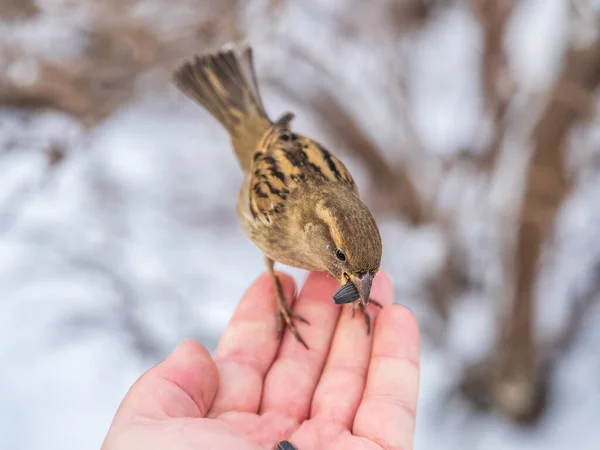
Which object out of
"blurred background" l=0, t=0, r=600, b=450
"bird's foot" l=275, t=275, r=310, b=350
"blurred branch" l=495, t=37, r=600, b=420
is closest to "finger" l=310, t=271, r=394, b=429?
"bird's foot" l=275, t=275, r=310, b=350

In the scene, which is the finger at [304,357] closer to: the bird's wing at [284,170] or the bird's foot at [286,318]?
the bird's foot at [286,318]

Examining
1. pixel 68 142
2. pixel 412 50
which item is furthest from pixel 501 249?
pixel 68 142

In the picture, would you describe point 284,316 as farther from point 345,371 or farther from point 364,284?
point 364,284

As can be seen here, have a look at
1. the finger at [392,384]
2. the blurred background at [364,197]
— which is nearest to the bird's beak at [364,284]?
the finger at [392,384]

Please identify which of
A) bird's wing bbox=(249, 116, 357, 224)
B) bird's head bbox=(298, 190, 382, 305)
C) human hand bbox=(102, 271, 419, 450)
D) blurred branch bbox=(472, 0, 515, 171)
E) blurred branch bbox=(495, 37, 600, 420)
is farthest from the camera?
blurred branch bbox=(472, 0, 515, 171)

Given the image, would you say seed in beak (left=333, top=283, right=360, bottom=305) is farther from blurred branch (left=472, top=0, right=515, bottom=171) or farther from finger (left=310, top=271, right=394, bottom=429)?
blurred branch (left=472, top=0, right=515, bottom=171)

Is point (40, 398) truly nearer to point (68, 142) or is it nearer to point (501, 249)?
point (68, 142)

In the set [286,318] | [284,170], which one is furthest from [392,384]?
[284,170]
